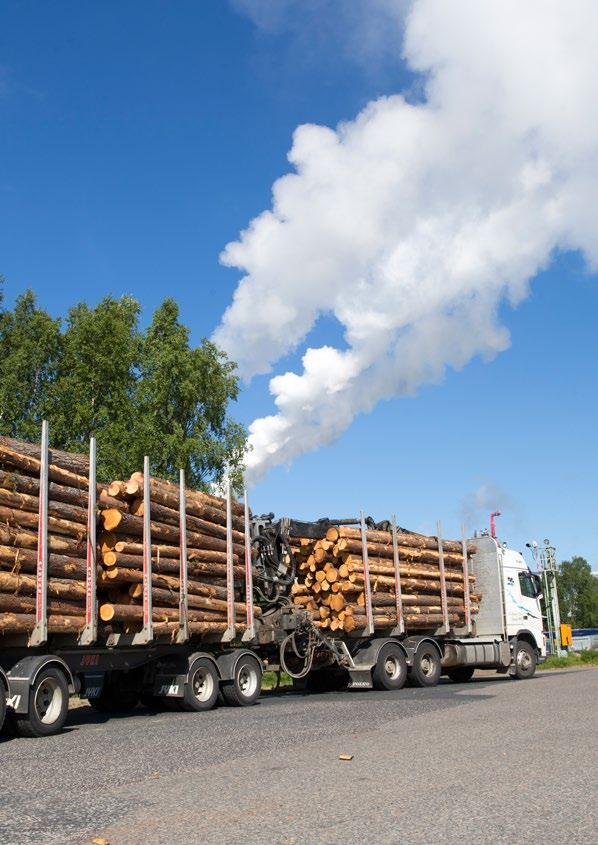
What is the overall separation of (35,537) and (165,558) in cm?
314

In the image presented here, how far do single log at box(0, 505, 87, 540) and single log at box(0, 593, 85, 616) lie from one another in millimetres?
1045

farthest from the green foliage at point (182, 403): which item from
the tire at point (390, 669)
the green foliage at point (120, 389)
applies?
the tire at point (390, 669)

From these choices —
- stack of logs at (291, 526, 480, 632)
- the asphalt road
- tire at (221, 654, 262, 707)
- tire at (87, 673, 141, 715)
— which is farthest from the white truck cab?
the asphalt road

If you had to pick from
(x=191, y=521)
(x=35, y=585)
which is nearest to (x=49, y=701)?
(x=35, y=585)

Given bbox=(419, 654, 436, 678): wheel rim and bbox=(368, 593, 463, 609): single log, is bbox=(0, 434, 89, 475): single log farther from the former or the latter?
bbox=(419, 654, 436, 678): wheel rim

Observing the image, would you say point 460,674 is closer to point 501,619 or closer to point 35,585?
point 501,619

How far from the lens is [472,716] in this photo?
44.3ft

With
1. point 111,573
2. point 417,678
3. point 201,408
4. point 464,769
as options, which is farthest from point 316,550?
point 201,408

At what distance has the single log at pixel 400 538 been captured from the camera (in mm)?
20562

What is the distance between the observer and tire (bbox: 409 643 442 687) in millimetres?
21312

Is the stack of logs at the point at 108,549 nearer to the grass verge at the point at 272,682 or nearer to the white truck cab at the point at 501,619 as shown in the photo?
the grass verge at the point at 272,682

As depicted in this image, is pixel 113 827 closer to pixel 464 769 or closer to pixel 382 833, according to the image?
pixel 382 833

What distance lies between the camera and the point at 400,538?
2202 centimetres

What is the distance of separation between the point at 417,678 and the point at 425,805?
14.8 metres
